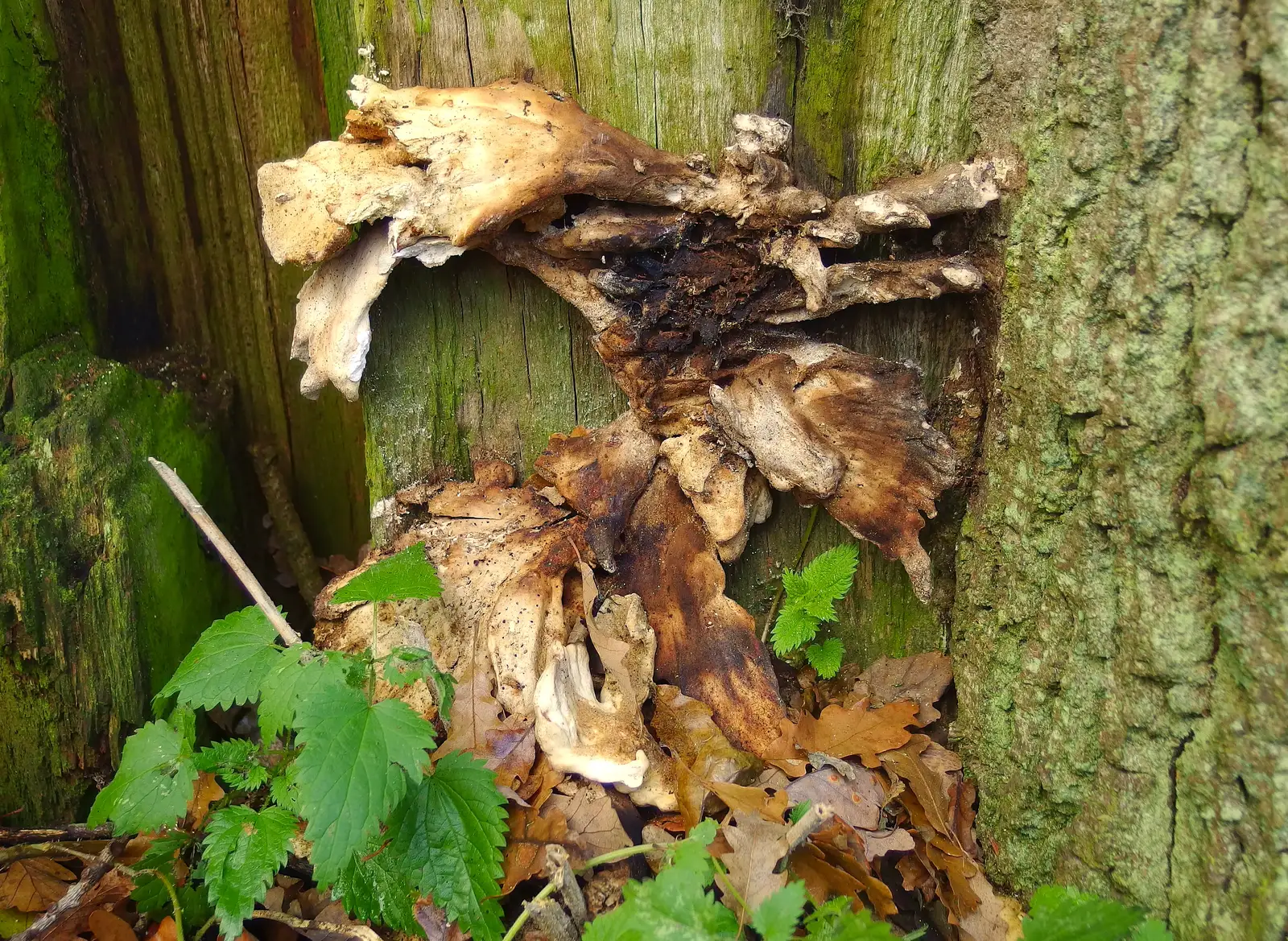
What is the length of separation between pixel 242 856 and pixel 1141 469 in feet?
7.89

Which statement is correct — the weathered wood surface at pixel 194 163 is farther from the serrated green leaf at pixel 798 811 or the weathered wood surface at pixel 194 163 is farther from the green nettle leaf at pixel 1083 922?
the green nettle leaf at pixel 1083 922

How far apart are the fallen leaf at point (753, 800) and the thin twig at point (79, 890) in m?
1.76

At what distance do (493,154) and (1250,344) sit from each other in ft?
6.21

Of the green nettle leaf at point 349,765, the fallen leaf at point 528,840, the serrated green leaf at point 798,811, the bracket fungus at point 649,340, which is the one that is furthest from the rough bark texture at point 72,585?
the serrated green leaf at point 798,811

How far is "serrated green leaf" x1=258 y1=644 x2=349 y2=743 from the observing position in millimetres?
2008

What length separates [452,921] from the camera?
6.65 feet

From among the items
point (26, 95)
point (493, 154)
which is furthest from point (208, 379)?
point (493, 154)

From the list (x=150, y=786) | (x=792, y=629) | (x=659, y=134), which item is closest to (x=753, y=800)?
(x=792, y=629)

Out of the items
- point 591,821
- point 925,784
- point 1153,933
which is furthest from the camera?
point 925,784

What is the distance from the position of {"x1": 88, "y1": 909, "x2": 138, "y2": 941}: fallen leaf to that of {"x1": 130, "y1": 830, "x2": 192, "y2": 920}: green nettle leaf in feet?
0.20

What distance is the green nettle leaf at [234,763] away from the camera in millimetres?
2205

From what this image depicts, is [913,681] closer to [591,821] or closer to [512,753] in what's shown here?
[591,821]

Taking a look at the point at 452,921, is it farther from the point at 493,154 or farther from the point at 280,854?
the point at 493,154

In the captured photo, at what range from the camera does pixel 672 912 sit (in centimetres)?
171
